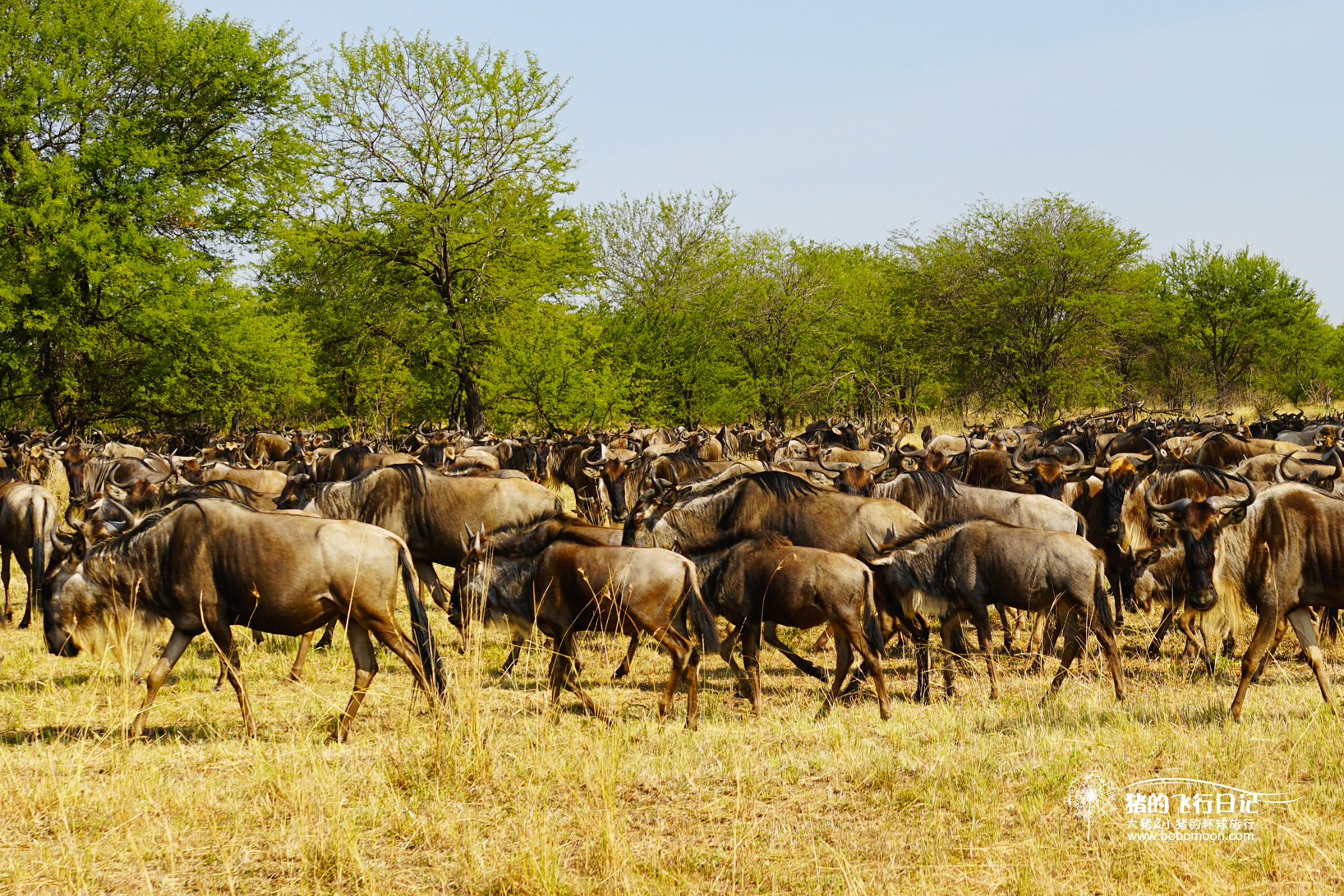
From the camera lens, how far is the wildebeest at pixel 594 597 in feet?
20.7

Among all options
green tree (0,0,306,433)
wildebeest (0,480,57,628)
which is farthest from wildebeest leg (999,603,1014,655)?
green tree (0,0,306,433)

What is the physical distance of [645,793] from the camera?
16.1 ft

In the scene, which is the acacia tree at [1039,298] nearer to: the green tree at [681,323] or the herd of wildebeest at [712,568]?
the green tree at [681,323]

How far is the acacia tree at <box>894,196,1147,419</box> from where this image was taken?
36.1 meters

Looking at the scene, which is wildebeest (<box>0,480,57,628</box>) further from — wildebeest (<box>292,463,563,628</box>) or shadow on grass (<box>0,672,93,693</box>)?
wildebeest (<box>292,463,563,628</box>)

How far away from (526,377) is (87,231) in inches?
438

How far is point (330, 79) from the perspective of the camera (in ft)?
92.9

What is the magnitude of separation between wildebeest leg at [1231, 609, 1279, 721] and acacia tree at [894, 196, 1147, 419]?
104 feet

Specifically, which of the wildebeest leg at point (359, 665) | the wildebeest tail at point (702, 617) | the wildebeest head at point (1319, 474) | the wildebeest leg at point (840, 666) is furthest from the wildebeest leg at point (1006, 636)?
the wildebeest leg at point (359, 665)

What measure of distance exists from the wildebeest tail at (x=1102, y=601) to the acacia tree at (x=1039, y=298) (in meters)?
31.4

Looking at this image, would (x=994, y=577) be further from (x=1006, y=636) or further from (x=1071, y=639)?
(x=1006, y=636)

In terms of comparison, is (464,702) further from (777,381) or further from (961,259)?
(961,259)

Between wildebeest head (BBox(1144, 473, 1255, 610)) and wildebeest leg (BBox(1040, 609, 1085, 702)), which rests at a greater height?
wildebeest head (BBox(1144, 473, 1255, 610))

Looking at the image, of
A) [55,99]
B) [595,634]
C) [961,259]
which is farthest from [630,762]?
[961,259]
